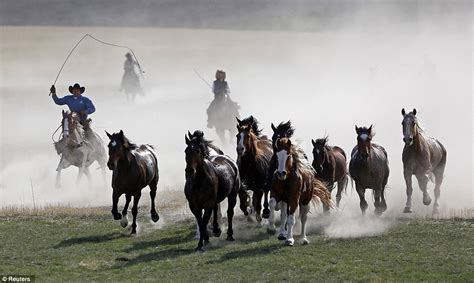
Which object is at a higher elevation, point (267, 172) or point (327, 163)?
point (327, 163)

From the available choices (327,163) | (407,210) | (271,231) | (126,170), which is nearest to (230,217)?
(271,231)

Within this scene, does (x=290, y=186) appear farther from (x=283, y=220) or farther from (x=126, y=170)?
(x=126, y=170)

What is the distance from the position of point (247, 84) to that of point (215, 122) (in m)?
27.4

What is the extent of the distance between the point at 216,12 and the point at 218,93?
57.8 m

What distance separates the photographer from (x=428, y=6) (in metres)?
95.8

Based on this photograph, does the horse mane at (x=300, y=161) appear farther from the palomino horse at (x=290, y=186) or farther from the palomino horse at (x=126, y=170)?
the palomino horse at (x=126, y=170)

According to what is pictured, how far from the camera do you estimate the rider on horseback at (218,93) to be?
123 feet

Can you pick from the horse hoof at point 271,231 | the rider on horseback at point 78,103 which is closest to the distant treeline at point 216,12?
the rider on horseback at point 78,103

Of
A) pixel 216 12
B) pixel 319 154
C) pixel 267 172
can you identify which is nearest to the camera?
pixel 267 172

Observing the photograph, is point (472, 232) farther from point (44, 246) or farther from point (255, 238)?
point (44, 246)

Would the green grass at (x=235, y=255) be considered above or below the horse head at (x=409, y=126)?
below

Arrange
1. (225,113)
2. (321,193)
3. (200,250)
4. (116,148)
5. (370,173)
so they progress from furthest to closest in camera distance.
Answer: (225,113) → (370,173) → (116,148) → (321,193) → (200,250)

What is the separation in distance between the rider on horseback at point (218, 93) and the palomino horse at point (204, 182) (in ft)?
58.6

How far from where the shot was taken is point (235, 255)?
59.3 ft
